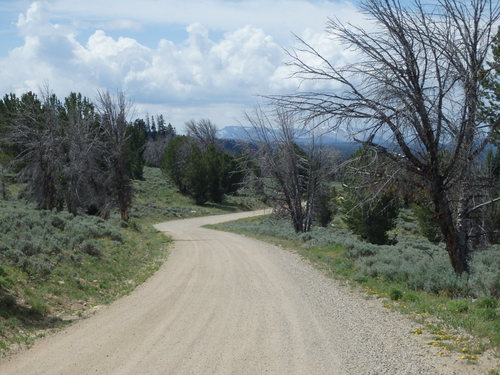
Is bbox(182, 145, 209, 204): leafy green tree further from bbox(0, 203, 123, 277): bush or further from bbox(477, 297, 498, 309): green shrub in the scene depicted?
bbox(477, 297, 498, 309): green shrub

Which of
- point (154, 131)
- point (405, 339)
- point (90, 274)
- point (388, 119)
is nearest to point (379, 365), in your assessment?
point (405, 339)

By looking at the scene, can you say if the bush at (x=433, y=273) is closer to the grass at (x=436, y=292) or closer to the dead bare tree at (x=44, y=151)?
the grass at (x=436, y=292)

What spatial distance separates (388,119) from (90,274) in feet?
26.8

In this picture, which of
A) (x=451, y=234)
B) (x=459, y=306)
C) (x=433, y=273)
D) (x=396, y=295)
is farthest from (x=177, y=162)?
(x=459, y=306)

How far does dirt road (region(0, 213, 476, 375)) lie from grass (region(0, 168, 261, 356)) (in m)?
0.57

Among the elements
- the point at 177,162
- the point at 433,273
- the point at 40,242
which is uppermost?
the point at 177,162

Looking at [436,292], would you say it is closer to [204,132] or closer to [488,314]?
[488,314]

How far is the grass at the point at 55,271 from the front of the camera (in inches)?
342

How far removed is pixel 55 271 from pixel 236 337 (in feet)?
19.5

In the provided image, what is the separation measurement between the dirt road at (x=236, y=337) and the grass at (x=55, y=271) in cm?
57

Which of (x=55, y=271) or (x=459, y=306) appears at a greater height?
(x=55, y=271)

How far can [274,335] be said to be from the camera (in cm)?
778

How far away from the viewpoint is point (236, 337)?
7.66 meters

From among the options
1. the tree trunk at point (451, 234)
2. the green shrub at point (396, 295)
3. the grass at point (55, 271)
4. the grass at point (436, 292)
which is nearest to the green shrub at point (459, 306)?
the grass at point (436, 292)
